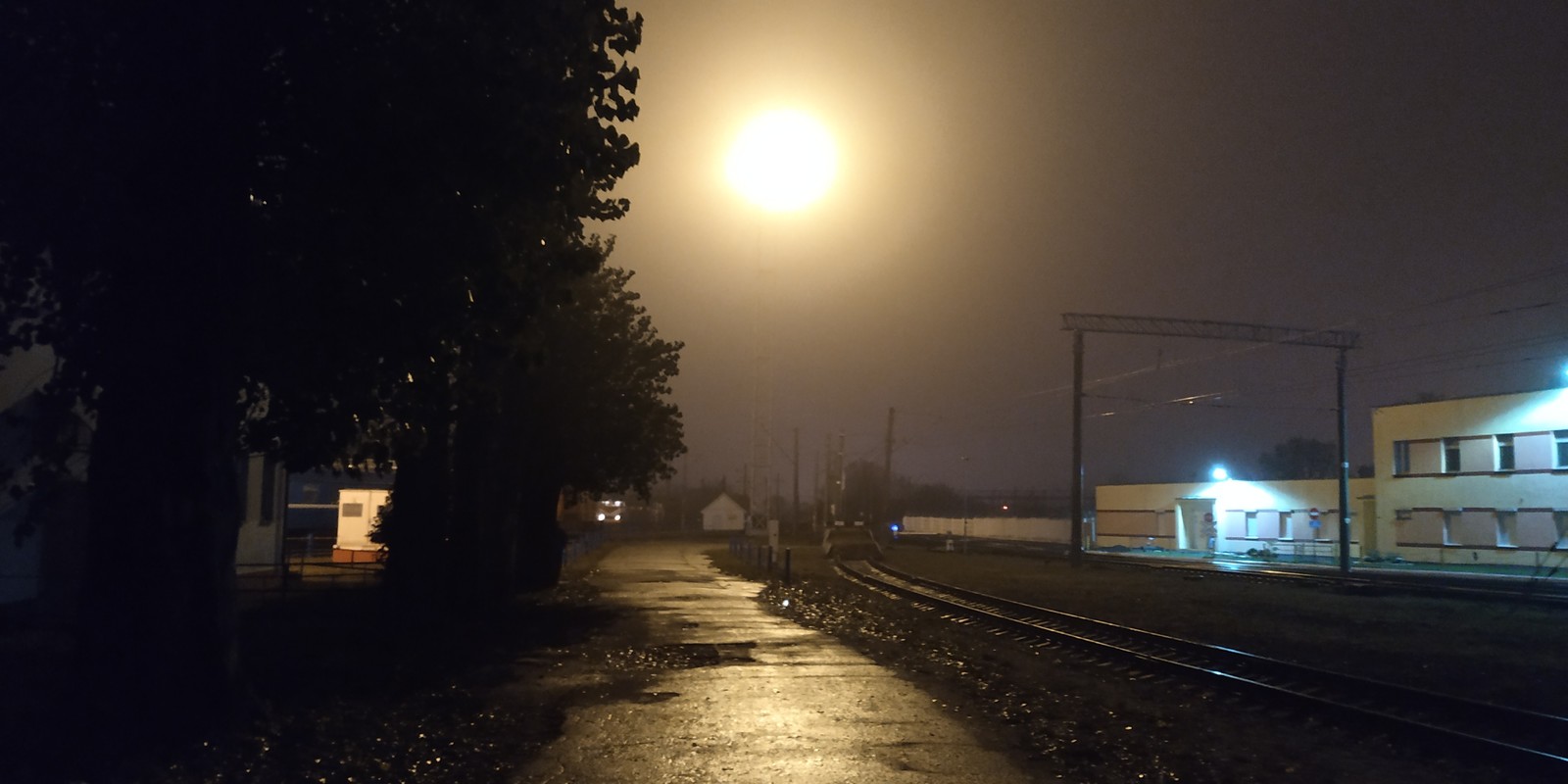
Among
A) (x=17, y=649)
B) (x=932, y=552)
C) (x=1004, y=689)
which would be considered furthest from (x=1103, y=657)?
(x=932, y=552)

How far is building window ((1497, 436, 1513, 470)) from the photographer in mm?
43969

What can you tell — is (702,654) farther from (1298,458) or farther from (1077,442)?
(1298,458)

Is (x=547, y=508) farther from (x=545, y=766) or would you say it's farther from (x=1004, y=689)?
(x=545, y=766)

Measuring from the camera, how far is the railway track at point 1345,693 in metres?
9.98

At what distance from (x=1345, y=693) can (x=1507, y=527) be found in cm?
3760

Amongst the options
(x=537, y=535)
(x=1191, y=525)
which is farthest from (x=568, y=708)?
(x=1191, y=525)

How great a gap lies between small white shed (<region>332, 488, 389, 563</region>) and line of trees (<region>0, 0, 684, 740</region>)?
2669 cm

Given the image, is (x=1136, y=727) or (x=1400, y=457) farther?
(x=1400, y=457)

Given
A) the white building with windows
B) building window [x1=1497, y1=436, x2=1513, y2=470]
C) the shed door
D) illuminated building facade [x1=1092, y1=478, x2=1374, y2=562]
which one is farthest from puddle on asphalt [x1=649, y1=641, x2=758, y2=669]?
the shed door

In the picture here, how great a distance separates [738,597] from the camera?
2794 cm

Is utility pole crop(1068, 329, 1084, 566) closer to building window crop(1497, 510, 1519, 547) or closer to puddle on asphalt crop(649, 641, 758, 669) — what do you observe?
building window crop(1497, 510, 1519, 547)

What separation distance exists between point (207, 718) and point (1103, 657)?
1170 centimetres

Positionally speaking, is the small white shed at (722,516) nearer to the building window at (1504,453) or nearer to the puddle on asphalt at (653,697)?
the building window at (1504,453)

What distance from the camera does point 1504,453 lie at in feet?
146
